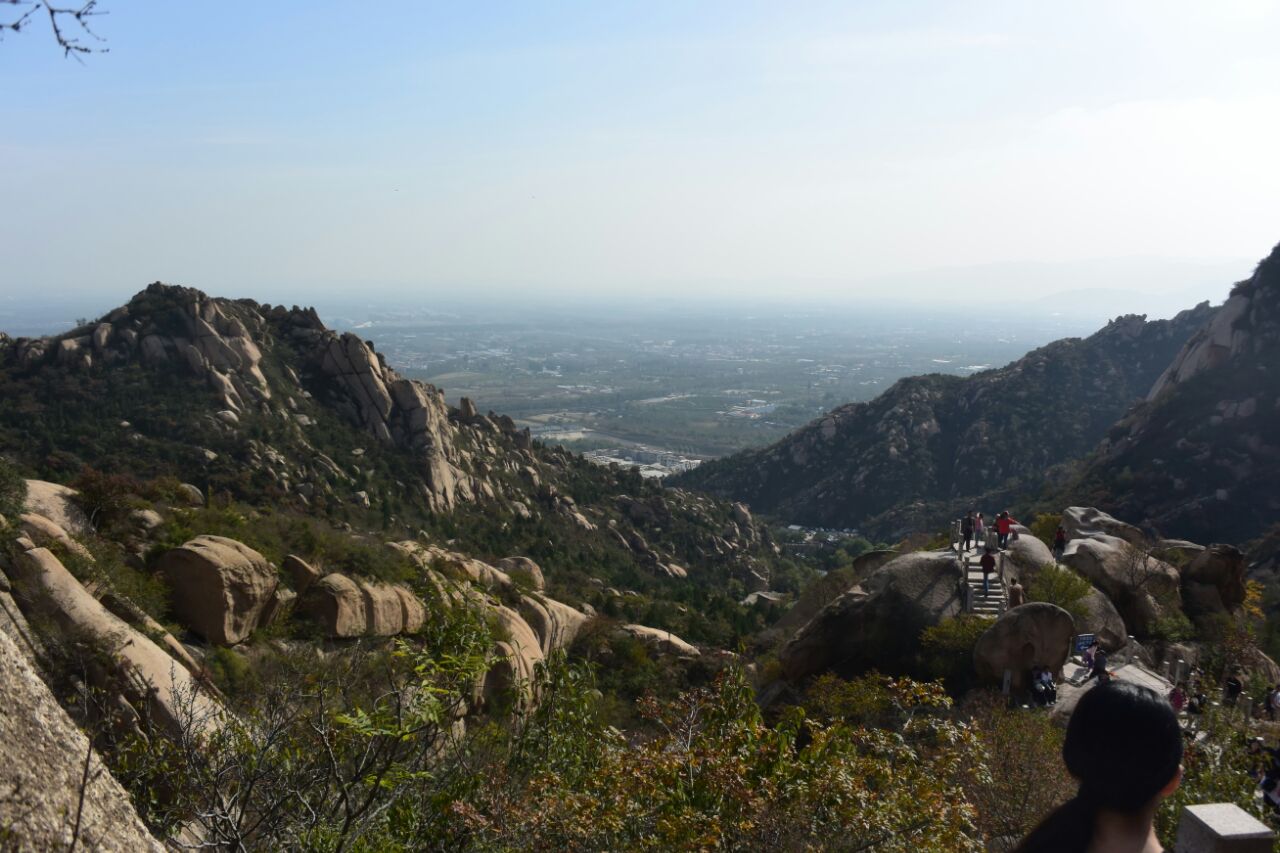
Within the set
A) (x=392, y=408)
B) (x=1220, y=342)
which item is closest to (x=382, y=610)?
(x=392, y=408)

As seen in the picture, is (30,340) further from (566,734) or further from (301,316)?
(566,734)

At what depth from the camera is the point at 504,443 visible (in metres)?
52.7

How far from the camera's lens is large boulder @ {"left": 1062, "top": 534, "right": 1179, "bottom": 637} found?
23.0 metres

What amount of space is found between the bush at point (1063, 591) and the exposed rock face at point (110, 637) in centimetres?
1997

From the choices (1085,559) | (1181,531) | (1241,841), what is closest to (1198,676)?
(1085,559)

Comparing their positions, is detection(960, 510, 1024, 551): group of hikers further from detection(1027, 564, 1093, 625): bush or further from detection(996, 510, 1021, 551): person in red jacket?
detection(1027, 564, 1093, 625): bush

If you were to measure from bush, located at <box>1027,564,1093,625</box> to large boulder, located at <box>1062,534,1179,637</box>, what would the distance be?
9.88ft

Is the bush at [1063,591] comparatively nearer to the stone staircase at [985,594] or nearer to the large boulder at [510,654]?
the stone staircase at [985,594]

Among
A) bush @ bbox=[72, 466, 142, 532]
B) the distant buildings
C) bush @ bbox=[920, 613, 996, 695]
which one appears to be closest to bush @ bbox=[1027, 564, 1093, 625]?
bush @ bbox=[920, 613, 996, 695]

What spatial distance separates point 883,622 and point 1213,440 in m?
40.8

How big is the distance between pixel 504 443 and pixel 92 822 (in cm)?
4862

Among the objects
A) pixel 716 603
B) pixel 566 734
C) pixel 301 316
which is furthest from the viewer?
pixel 301 316

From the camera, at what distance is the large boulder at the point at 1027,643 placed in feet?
56.5

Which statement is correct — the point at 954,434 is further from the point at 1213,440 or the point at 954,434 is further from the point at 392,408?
the point at 392,408
